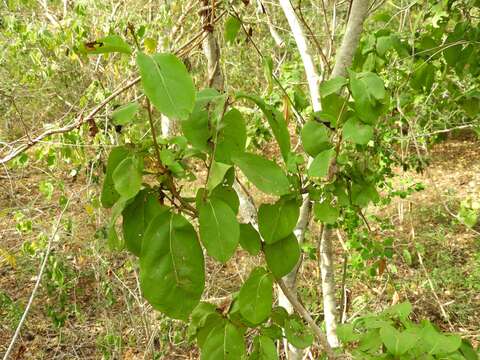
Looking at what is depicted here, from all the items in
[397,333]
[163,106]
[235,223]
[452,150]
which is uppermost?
[163,106]

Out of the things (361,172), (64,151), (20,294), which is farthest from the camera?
Answer: (20,294)

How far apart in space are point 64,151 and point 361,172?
6.48ft

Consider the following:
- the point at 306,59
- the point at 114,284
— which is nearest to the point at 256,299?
the point at 306,59

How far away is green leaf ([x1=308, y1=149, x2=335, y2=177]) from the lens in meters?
0.85

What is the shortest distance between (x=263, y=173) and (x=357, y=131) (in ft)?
0.84

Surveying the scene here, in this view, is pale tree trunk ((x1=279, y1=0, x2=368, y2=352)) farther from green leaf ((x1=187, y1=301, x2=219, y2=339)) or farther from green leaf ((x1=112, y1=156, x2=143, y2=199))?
green leaf ((x1=112, y1=156, x2=143, y2=199))

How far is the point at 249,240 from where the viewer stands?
31.3 inches

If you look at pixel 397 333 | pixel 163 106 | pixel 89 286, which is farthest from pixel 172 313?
pixel 89 286

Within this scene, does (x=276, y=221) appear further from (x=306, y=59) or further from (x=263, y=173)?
(x=306, y=59)

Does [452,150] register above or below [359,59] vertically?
below

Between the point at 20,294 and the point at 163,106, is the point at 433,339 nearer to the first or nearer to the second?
the point at 163,106

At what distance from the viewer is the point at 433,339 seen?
92cm

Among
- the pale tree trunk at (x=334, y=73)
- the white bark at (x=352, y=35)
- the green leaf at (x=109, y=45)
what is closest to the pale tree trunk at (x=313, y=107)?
the pale tree trunk at (x=334, y=73)

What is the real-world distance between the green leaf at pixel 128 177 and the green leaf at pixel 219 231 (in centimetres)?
10
